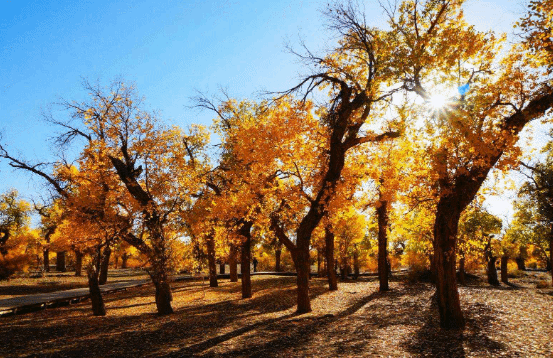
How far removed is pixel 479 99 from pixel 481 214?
22.8 metres

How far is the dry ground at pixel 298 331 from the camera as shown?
9602 mm

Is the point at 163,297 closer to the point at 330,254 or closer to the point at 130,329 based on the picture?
the point at 130,329

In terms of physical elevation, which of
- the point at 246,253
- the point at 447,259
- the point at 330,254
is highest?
the point at 447,259

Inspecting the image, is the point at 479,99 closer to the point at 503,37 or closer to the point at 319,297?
the point at 503,37

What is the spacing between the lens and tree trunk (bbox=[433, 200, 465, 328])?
10.5 m

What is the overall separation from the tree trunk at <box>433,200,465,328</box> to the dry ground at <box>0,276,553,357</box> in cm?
51

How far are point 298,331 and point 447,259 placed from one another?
577 cm

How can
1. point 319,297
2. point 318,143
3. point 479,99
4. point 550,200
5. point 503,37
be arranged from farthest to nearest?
point 550,200, point 319,297, point 318,143, point 503,37, point 479,99

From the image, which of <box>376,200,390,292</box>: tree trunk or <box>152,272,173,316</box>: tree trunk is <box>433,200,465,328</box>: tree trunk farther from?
<box>152,272,173,316</box>: tree trunk

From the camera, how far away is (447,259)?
1055 cm

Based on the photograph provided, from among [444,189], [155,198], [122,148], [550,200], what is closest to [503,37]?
[444,189]

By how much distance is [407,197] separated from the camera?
41.9 ft

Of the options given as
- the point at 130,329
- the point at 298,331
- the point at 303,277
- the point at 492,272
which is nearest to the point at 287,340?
the point at 298,331

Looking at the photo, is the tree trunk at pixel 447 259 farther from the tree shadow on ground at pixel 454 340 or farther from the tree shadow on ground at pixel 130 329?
the tree shadow on ground at pixel 130 329
